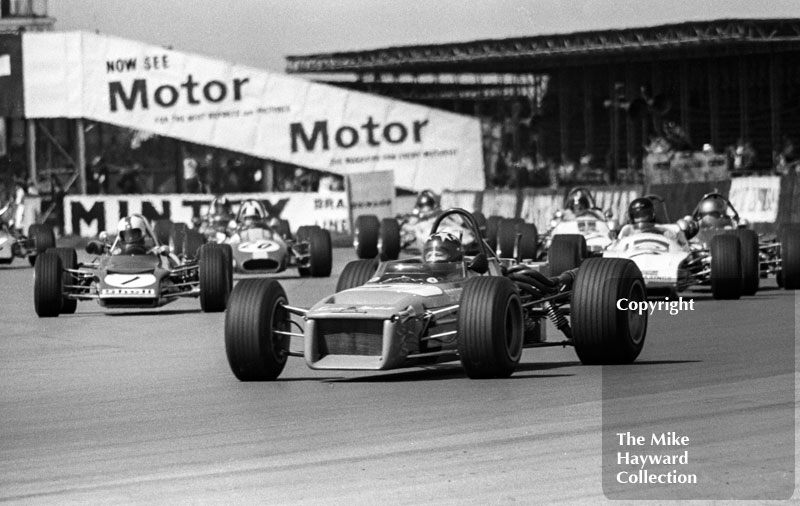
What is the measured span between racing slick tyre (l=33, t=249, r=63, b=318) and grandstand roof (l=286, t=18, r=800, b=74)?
35116 mm

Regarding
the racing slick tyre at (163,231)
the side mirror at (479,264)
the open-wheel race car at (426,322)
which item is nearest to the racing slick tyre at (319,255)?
the racing slick tyre at (163,231)

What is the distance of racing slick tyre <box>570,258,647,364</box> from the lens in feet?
43.7

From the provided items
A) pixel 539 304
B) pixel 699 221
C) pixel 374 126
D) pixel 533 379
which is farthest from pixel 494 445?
pixel 374 126

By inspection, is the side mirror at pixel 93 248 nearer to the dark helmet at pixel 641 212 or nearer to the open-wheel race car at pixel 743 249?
the dark helmet at pixel 641 212

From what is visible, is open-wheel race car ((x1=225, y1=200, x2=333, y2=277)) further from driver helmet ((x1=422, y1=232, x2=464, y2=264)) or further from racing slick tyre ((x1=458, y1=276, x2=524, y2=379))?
racing slick tyre ((x1=458, y1=276, x2=524, y2=379))

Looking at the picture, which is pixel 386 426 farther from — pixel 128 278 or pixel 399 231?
pixel 399 231

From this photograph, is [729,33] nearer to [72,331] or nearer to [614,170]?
[614,170]

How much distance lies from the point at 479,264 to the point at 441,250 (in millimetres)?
347

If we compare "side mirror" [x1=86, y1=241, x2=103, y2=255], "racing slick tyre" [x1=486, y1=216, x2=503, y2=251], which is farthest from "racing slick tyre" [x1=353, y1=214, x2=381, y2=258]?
"side mirror" [x1=86, y1=241, x2=103, y2=255]

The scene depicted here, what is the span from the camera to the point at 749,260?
2228cm

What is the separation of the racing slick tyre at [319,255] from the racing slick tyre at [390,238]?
3.42m

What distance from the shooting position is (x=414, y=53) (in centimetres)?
6362

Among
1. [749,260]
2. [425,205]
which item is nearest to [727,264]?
[749,260]

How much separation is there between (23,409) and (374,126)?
137 ft
